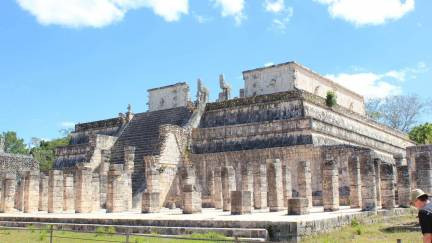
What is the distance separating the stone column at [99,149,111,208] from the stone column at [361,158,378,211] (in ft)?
43.7

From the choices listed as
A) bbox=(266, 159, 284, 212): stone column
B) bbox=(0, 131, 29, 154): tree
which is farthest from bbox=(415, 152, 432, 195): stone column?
bbox=(0, 131, 29, 154): tree

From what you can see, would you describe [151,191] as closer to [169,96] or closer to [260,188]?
[260,188]

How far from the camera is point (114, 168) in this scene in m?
20.4

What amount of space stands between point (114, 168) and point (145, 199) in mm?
2678

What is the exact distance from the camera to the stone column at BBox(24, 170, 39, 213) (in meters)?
23.2

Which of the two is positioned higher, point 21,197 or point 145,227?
point 21,197

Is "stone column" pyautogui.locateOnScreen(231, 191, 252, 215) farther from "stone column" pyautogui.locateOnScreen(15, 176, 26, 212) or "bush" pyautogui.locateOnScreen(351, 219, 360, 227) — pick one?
"stone column" pyautogui.locateOnScreen(15, 176, 26, 212)

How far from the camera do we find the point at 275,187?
17797mm

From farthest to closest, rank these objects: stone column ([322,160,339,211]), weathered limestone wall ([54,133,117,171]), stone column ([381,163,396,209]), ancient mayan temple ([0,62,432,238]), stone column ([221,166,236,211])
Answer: weathered limestone wall ([54,133,117,171]), stone column ([221,166,236,211]), ancient mayan temple ([0,62,432,238]), stone column ([381,163,396,209]), stone column ([322,160,339,211])

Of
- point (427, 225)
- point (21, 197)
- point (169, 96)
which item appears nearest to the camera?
point (427, 225)

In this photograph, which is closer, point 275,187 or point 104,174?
point 275,187

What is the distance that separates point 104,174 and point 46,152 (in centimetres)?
3023

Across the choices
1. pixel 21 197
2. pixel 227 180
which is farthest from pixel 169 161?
pixel 21 197

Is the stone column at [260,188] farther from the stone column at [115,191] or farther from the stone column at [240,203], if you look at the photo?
the stone column at [115,191]
